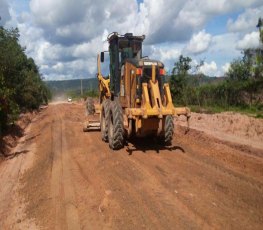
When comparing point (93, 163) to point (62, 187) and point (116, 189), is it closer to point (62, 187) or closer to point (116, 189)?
point (62, 187)

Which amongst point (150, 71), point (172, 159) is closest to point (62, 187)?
point (172, 159)

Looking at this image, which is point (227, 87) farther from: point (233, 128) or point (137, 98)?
point (137, 98)

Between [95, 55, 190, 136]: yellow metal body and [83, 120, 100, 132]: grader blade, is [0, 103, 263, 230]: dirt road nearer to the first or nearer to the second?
[95, 55, 190, 136]: yellow metal body

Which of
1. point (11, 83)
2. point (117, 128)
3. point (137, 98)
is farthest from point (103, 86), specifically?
point (11, 83)

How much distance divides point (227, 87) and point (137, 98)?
68.3 feet

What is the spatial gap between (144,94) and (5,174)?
424 centimetres

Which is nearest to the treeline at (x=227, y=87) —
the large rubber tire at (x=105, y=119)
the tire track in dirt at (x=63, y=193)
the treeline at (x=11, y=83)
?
the treeline at (x=11, y=83)

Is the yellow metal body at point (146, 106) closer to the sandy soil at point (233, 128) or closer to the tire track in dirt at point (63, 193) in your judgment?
the tire track in dirt at point (63, 193)

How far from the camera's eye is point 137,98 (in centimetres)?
1038

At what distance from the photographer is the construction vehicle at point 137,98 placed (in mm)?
9711

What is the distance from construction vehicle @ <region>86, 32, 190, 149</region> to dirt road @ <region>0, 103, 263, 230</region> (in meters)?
0.62

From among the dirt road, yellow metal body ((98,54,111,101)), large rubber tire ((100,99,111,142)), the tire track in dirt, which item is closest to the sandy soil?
the dirt road

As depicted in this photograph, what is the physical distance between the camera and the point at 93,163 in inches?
376

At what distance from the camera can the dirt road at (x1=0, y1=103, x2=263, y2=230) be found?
564cm
